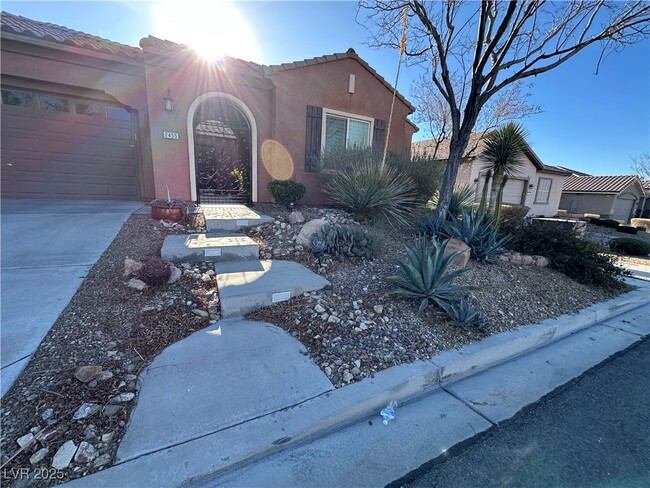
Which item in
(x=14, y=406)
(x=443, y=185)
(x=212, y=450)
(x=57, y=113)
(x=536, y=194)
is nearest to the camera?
(x=212, y=450)

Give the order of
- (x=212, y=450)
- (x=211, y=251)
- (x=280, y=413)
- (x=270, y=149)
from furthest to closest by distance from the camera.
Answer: (x=270, y=149) → (x=211, y=251) → (x=280, y=413) → (x=212, y=450)

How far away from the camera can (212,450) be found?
1642 mm

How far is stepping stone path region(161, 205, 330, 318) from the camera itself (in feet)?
10.2

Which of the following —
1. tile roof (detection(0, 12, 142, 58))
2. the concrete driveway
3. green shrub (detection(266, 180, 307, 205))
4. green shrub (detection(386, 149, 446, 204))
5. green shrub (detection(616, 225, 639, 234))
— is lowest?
green shrub (detection(616, 225, 639, 234))

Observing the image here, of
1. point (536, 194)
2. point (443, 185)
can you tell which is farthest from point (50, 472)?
point (536, 194)

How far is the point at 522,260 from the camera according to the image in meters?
5.05

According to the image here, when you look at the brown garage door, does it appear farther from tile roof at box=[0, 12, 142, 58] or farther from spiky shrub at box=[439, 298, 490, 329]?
spiky shrub at box=[439, 298, 490, 329]

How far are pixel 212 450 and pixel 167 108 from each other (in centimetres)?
729

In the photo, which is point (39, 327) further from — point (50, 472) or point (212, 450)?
point (212, 450)

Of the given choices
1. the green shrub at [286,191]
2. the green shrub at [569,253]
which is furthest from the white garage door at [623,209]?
the green shrub at [286,191]

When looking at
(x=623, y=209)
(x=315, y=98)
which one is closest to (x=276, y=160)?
(x=315, y=98)

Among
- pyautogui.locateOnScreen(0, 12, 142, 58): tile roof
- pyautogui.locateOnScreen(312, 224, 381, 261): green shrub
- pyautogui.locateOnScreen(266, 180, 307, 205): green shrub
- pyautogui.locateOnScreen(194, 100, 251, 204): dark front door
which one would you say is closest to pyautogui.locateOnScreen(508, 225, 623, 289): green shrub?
pyautogui.locateOnScreen(312, 224, 381, 261): green shrub

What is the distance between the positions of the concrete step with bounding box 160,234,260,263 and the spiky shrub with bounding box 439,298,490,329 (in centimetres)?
281

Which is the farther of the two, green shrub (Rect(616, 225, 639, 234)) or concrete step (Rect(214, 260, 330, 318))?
green shrub (Rect(616, 225, 639, 234))
